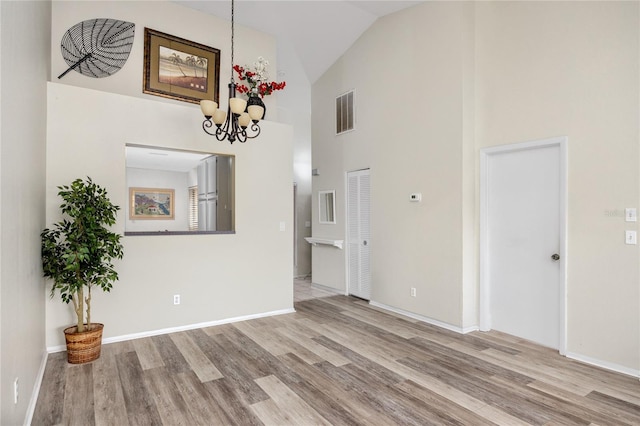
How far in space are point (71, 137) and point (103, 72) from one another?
3.22 feet

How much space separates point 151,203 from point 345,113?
327 centimetres

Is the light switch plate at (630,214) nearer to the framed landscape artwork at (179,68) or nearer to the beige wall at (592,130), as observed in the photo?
the beige wall at (592,130)

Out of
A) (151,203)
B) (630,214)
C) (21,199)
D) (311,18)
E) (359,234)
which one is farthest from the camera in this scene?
(359,234)

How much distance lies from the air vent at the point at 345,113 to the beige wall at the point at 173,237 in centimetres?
126

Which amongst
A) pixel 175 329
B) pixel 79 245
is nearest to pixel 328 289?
pixel 175 329

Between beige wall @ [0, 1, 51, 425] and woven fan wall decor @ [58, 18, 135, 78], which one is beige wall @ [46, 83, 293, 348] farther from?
woven fan wall decor @ [58, 18, 135, 78]

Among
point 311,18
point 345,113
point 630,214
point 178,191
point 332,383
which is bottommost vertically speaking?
point 332,383

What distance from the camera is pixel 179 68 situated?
443 cm

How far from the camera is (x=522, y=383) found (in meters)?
2.82

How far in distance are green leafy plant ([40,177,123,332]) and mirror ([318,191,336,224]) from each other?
351 centimetres

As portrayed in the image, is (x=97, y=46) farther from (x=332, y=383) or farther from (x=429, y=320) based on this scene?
(x=429, y=320)

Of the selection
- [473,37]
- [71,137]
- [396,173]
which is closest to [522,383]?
[396,173]

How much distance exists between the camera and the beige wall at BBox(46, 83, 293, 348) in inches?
137

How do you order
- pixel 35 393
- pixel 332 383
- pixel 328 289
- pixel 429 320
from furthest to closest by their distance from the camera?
pixel 328 289, pixel 429 320, pixel 332 383, pixel 35 393
